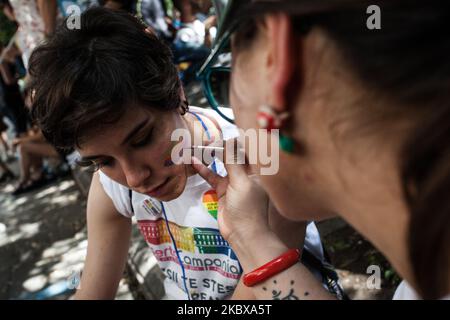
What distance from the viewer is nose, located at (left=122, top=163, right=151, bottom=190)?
1570mm

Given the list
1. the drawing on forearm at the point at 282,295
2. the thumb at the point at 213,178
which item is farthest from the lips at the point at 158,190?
the drawing on forearm at the point at 282,295

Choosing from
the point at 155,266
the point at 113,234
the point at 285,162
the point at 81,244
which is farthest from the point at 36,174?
the point at 285,162

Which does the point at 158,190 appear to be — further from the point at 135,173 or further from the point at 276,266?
the point at 276,266

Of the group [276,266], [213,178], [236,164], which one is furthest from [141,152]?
[276,266]

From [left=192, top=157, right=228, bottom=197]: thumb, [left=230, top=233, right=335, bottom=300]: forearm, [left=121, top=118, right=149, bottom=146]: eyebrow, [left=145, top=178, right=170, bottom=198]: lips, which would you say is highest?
[left=121, top=118, right=149, bottom=146]: eyebrow

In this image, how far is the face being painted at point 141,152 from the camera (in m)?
1.53

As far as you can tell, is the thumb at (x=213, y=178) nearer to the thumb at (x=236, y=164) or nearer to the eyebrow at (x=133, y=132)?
the thumb at (x=236, y=164)

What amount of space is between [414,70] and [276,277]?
2.39 ft

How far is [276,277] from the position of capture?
3.97 feet

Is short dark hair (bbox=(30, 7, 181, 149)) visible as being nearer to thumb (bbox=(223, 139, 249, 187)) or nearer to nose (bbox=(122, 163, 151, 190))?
nose (bbox=(122, 163, 151, 190))

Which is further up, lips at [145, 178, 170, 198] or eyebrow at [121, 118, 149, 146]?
eyebrow at [121, 118, 149, 146]

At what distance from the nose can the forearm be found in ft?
1.59

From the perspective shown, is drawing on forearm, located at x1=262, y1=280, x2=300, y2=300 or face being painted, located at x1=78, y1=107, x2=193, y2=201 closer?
drawing on forearm, located at x1=262, y1=280, x2=300, y2=300

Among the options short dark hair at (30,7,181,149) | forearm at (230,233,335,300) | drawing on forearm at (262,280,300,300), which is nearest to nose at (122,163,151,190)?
short dark hair at (30,7,181,149)
